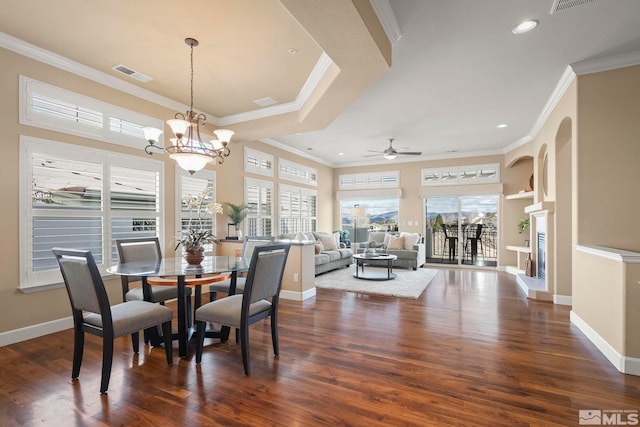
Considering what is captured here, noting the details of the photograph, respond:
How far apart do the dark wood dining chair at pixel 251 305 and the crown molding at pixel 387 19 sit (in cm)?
216

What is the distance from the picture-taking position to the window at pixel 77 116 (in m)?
3.45

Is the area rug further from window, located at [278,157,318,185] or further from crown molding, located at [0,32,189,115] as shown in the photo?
crown molding, located at [0,32,189,115]

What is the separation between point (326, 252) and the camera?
764 cm

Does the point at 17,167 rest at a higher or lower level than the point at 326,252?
higher

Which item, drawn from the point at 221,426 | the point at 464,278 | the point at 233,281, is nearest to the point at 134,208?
the point at 233,281

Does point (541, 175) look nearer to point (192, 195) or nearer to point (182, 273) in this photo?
point (192, 195)

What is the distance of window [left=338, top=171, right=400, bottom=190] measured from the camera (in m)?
9.61

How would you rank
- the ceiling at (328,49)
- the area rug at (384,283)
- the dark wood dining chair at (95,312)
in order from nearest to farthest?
the dark wood dining chair at (95,312) → the ceiling at (328,49) → the area rug at (384,283)

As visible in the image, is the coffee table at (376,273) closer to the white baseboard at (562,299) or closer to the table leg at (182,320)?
the white baseboard at (562,299)

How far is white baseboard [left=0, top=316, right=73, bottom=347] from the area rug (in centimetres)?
373

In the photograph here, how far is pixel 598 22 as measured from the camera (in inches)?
116

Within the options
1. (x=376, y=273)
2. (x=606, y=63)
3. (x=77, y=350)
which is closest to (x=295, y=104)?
(x=606, y=63)

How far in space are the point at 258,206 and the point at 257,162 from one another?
95cm

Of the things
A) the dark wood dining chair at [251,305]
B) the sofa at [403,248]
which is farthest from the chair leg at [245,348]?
the sofa at [403,248]
